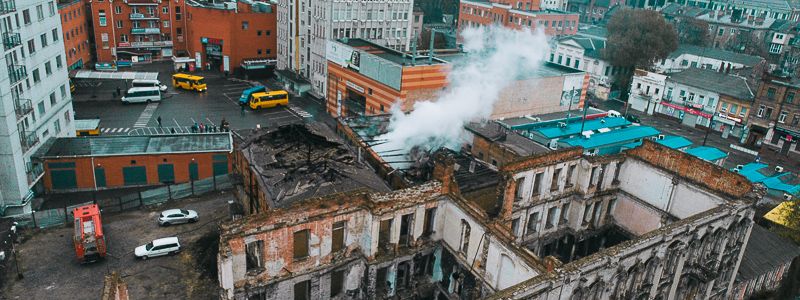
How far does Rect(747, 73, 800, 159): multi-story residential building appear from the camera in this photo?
204ft

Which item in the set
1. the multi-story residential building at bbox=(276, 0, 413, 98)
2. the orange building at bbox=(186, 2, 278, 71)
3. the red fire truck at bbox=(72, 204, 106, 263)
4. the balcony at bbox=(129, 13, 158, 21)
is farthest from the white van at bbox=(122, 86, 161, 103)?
the red fire truck at bbox=(72, 204, 106, 263)

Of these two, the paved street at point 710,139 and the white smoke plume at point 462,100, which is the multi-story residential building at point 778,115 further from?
the white smoke plume at point 462,100

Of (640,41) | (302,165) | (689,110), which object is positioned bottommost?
(689,110)

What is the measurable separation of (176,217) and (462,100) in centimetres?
2239

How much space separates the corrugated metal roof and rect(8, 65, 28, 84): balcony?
612 centimetres

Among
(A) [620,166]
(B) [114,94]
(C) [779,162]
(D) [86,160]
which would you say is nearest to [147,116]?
(B) [114,94]

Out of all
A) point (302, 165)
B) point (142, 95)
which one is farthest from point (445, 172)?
point (142, 95)

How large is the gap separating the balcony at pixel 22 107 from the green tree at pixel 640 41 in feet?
240

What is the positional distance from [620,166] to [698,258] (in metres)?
→ 9.24

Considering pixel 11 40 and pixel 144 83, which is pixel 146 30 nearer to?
pixel 144 83

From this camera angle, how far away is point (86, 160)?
4122cm

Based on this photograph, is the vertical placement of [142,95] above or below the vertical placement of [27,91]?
below

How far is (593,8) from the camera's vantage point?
478 feet

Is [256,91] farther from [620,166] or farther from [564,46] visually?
[564,46]
